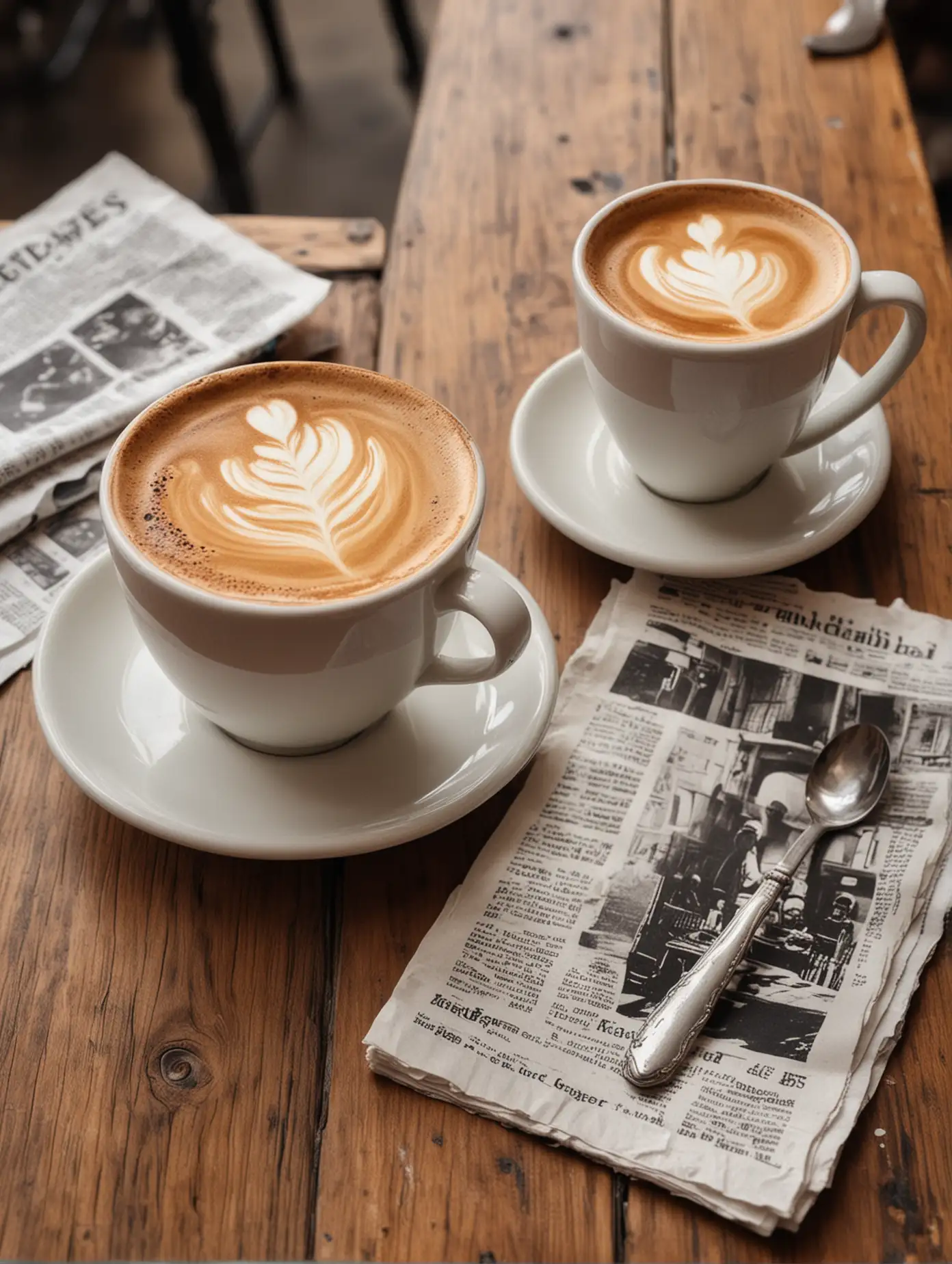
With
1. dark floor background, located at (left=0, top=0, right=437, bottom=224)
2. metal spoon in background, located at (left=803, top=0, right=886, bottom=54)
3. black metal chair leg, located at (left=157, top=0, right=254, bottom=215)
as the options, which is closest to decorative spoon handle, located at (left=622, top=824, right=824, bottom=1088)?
metal spoon in background, located at (left=803, top=0, right=886, bottom=54)

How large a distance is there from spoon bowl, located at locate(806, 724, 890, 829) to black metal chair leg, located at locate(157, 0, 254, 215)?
1.57m

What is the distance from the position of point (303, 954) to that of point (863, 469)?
513 millimetres

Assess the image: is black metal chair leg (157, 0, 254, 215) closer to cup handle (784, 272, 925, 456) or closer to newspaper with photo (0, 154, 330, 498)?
newspaper with photo (0, 154, 330, 498)

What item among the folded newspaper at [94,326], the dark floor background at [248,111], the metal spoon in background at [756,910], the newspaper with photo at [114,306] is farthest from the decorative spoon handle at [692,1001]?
the dark floor background at [248,111]

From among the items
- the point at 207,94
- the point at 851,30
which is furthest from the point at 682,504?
the point at 207,94

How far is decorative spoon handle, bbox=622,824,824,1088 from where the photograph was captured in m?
0.58

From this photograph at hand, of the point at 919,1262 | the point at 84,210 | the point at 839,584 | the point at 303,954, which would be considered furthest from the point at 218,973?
the point at 84,210

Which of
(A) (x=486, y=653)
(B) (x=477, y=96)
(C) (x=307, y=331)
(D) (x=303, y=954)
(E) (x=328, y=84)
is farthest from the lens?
(E) (x=328, y=84)

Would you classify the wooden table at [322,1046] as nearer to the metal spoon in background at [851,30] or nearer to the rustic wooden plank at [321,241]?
the rustic wooden plank at [321,241]

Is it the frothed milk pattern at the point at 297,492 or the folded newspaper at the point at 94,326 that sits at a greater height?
the frothed milk pattern at the point at 297,492

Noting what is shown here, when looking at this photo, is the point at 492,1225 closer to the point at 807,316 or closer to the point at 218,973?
the point at 218,973

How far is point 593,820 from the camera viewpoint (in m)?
0.69

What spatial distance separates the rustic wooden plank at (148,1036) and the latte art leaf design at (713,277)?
423 mm

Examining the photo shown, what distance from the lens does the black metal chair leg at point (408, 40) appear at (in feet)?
8.72
